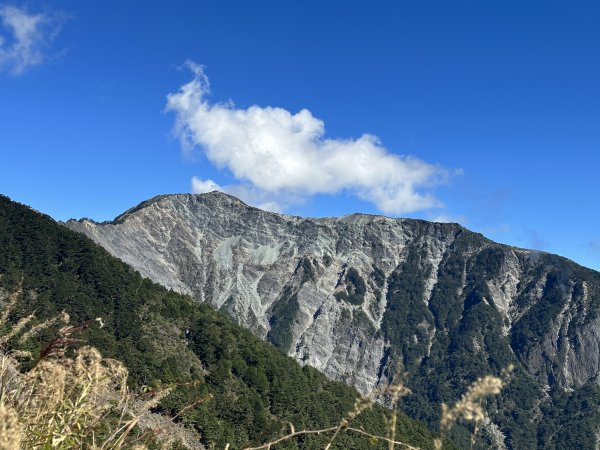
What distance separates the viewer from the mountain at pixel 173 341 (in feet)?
329

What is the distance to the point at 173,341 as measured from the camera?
397ft

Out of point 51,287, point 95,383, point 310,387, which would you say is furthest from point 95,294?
point 95,383

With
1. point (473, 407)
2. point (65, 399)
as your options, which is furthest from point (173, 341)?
point (473, 407)

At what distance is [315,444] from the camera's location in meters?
95.9

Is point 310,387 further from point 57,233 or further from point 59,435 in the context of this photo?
point 59,435

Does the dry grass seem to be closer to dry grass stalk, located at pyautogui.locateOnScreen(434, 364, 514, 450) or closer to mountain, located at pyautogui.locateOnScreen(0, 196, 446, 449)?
dry grass stalk, located at pyautogui.locateOnScreen(434, 364, 514, 450)

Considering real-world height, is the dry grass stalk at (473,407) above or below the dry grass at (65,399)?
above

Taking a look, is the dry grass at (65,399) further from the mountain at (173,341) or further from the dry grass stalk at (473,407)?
the mountain at (173,341)

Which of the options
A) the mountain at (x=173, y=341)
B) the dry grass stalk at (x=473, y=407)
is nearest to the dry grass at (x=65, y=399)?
the dry grass stalk at (x=473, y=407)

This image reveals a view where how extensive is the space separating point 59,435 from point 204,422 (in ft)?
291

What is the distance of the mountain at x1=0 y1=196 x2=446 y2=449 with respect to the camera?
100 metres

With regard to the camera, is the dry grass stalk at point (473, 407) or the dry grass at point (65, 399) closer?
the dry grass stalk at point (473, 407)

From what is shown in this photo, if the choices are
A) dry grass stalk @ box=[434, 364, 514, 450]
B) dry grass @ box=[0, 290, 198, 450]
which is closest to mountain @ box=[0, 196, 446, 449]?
dry grass @ box=[0, 290, 198, 450]

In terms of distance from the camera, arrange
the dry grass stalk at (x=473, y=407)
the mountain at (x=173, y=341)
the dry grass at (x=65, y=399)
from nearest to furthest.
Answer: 1. the dry grass stalk at (x=473, y=407)
2. the dry grass at (x=65, y=399)
3. the mountain at (x=173, y=341)
